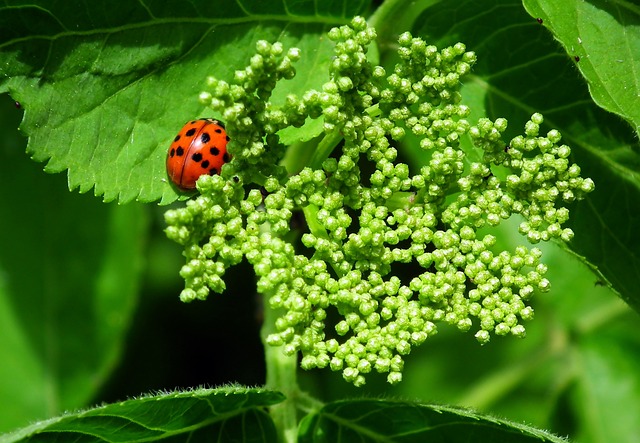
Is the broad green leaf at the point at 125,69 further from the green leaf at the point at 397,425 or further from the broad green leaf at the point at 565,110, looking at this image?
the green leaf at the point at 397,425

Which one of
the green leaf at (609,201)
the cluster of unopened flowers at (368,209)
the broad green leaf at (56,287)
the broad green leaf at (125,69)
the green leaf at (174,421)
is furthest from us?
the broad green leaf at (56,287)

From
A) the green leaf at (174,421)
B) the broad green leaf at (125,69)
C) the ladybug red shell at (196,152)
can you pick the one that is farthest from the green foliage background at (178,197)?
the green leaf at (174,421)

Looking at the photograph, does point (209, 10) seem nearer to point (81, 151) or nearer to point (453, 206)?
point (81, 151)

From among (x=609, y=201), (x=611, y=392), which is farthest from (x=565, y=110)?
(x=611, y=392)

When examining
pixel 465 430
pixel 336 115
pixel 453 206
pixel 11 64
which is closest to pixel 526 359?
pixel 465 430

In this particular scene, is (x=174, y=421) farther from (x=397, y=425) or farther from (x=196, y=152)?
(x=196, y=152)
